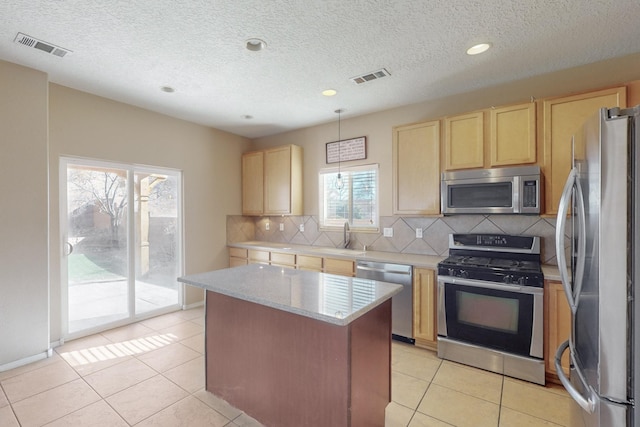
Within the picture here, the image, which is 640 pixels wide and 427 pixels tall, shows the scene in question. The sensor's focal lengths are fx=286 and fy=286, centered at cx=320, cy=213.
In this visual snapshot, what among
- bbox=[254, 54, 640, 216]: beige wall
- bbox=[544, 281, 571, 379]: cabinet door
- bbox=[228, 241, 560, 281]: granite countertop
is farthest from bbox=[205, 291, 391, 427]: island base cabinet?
bbox=[254, 54, 640, 216]: beige wall

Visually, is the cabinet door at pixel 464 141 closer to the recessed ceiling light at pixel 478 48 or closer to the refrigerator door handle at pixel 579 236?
the recessed ceiling light at pixel 478 48

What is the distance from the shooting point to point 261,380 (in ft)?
Result: 6.29

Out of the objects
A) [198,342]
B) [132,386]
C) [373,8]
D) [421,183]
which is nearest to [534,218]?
[421,183]

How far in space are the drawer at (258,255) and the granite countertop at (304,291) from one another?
1881 mm

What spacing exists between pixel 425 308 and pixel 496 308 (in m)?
0.64

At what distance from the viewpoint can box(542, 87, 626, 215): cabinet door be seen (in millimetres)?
2405

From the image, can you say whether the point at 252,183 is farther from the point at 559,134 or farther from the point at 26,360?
the point at 559,134

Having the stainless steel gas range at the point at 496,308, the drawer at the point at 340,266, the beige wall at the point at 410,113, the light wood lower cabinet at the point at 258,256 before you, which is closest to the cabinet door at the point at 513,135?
the beige wall at the point at 410,113

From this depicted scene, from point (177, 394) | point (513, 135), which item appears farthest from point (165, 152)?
point (513, 135)

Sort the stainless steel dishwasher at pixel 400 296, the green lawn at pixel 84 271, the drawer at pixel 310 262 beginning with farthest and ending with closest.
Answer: the drawer at pixel 310 262
the green lawn at pixel 84 271
the stainless steel dishwasher at pixel 400 296

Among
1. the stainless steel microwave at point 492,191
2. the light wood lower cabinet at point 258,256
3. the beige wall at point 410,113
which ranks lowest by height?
the light wood lower cabinet at point 258,256

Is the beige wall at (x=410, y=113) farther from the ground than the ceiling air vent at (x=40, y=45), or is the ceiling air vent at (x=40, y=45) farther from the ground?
the ceiling air vent at (x=40, y=45)

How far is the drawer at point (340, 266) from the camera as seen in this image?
3476 mm

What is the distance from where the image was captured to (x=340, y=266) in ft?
11.7
